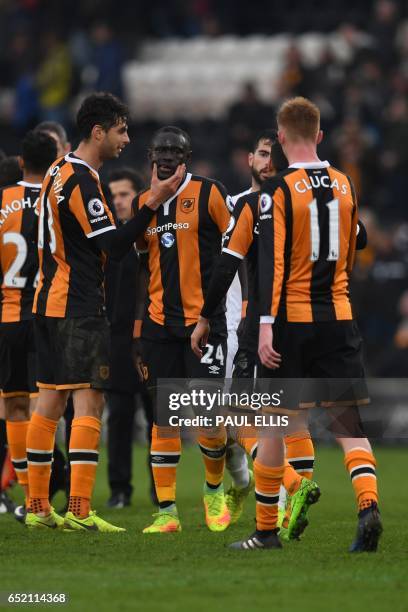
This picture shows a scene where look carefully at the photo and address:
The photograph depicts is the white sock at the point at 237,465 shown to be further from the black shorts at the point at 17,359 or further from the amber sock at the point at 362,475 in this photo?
the amber sock at the point at 362,475

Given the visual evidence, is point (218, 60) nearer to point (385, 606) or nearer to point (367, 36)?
point (367, 36)

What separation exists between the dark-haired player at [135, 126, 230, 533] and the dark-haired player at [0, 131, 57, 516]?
0.90 metres

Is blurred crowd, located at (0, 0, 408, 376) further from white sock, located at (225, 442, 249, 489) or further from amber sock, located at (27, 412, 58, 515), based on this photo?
amber sock, located at (27, 412, 58, 515)

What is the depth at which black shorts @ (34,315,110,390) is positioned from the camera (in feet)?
25.8

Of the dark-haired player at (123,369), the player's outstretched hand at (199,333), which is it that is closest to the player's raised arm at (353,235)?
the player's outstretched hand at (199,333)

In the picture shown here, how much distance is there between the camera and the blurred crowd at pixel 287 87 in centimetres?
1625

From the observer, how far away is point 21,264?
8.80 m

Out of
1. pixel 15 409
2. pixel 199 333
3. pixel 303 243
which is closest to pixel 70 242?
pixel 199 333

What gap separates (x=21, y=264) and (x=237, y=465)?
1.79 meters

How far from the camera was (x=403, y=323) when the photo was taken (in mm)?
15766

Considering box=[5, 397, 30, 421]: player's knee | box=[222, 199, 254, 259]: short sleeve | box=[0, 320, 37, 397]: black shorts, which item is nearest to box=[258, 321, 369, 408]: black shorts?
box=[222, 199, 254, 259]: short sleeve

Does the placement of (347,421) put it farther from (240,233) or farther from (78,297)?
(78,297)

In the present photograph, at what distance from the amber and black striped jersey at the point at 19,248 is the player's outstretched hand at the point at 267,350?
91.4 inches

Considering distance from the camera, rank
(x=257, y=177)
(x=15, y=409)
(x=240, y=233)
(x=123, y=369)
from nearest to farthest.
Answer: (x=240, y=233)
(x=257, y=177)
(x=15, y=409)
(x=123, y=369)
